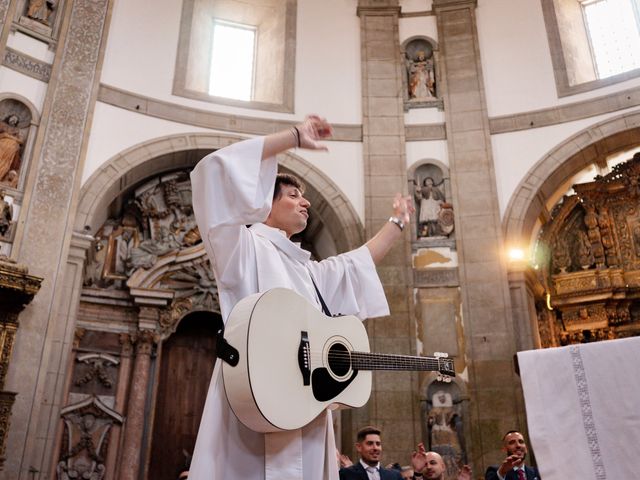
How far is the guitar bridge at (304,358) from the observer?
2.12 metres

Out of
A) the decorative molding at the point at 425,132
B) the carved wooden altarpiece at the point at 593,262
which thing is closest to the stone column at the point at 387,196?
the decorative molding at the point at 425,132

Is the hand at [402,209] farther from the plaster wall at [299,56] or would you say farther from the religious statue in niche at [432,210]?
the plaster wall at [299,56]

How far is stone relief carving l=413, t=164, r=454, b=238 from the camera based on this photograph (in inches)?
409

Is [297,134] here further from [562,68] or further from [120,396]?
[562,68]

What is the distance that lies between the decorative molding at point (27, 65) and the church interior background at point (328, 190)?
0.03 meters

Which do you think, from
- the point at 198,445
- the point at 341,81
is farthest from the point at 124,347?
the point at 198,445

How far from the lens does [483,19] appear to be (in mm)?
11656

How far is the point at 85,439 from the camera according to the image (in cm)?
924

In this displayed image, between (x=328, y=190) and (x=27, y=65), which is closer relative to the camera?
(x=27, y=65)

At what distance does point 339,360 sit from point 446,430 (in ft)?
24.2

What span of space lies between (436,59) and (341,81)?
6.09ft

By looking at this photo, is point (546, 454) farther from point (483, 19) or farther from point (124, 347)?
point (483, 19)

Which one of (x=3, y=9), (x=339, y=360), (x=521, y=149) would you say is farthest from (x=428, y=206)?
(x=339, y=360)

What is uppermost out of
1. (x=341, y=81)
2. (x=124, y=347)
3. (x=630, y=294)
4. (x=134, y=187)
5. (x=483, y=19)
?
(x=483, y=19)
